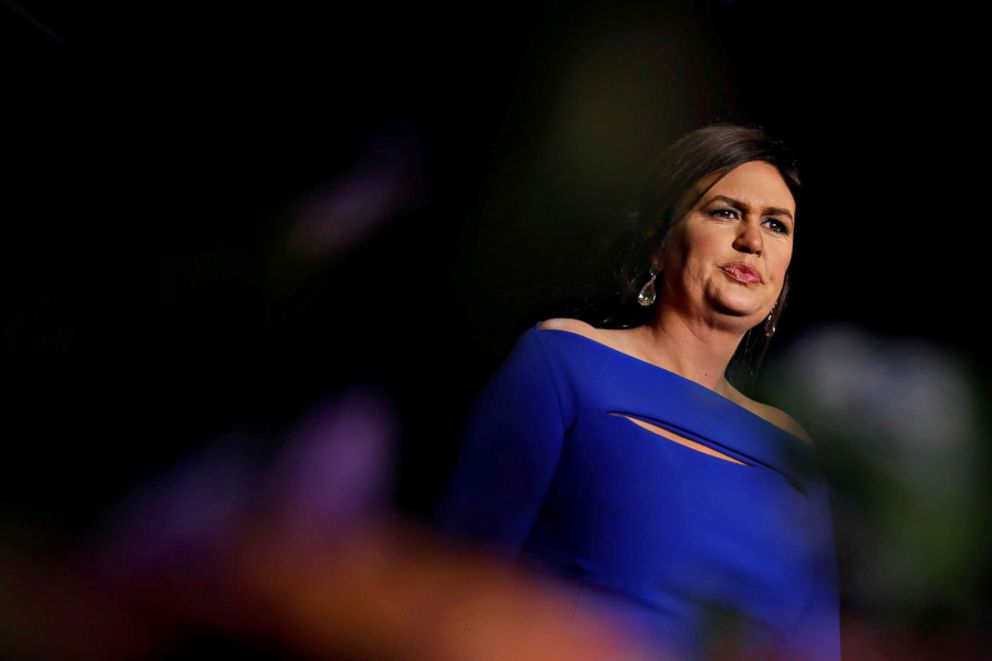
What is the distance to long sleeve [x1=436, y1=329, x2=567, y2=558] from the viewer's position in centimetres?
50

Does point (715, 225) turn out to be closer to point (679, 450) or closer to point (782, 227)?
point (782, 227)

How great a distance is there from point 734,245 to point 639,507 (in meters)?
0.22

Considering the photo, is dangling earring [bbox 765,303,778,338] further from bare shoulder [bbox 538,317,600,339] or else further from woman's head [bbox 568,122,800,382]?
bare shoulder [bbox 538,317,600,339]

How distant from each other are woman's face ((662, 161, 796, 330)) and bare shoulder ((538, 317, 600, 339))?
3.0 inches

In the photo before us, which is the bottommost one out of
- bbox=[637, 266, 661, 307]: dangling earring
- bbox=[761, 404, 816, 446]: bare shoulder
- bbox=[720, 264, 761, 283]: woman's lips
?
bbox=[761, 404, 816, 446]: bare shoulder

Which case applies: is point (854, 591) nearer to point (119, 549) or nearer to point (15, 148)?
point (119, 549)

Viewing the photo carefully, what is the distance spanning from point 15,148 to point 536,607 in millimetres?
580

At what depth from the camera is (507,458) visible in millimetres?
521

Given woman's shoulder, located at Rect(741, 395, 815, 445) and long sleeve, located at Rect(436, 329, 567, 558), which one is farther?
woman's shoulder, located at Rect(741, 395, 815, 445)

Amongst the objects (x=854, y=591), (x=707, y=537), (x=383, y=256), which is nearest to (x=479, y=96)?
(x=383, y=256)

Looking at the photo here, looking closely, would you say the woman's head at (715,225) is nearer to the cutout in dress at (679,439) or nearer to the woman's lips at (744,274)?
the woman's lips at (744,274)

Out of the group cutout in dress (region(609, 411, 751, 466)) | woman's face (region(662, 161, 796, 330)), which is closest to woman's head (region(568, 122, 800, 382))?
woman's face (region(662, 161, 796, 330))

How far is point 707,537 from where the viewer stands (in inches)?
20.5

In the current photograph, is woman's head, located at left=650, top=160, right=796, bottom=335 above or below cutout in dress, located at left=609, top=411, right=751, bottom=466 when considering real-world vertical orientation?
above
